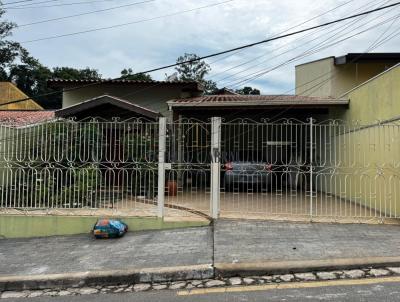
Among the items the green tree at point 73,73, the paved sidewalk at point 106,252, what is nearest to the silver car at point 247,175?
the paved sidewalk at point 106,252

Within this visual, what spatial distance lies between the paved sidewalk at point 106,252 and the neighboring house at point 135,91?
8.06 meters

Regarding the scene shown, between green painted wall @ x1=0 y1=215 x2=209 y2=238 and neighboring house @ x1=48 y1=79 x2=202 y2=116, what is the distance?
24.4 ft

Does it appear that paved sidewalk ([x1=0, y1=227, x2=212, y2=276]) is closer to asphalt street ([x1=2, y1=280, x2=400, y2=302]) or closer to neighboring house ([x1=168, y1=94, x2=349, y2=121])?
asphalt street ([x1=2, y1=280, x2=400, y2=302])

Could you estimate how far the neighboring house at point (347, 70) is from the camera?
15070mm

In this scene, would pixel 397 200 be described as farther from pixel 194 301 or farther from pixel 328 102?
pixel 194 301

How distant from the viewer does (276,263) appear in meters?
5.70

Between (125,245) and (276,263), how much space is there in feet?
8.87

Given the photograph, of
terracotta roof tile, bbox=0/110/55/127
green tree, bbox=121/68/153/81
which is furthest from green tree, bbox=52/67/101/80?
terracotta roof tile, bbox=0/110/55/127

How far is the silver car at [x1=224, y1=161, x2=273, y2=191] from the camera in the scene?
31.6 feet

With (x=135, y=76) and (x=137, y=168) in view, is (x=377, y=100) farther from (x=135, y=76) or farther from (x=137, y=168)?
(x=135, y=76)

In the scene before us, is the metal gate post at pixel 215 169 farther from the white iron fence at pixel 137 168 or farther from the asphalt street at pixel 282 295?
the asphalt street at pixel 282 295

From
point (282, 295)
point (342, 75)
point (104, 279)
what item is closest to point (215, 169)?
point (104, 279)

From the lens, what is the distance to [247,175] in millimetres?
10047

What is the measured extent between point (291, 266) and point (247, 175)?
453 centimetres
